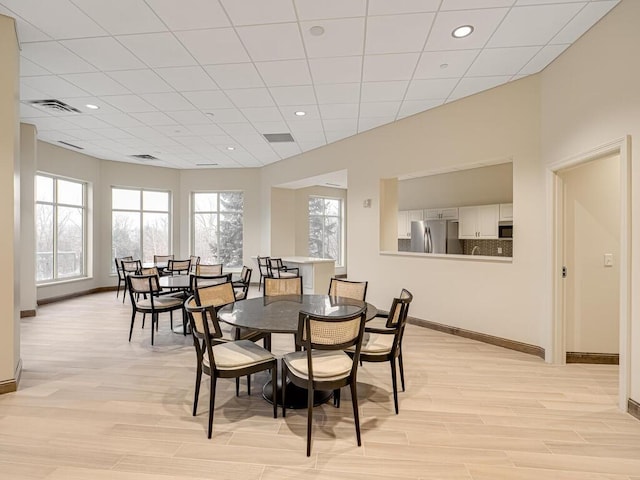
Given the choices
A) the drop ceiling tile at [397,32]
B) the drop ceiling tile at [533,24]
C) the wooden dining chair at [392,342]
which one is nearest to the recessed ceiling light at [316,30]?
the drop ceiling tile at [397,32]

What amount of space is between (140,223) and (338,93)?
23.6ft

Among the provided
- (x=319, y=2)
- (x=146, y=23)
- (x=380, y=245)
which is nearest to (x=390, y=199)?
(x=380, y=245)

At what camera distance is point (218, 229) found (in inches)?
392

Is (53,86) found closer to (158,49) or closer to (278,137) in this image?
(158,49)

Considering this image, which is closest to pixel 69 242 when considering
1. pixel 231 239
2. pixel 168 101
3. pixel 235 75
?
pixel 231 239

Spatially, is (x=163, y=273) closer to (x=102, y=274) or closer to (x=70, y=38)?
(x=102, y=274)

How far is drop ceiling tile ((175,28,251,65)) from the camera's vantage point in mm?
3188

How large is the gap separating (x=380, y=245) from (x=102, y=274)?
715 cm

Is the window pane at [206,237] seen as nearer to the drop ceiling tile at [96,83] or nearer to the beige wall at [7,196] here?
the drop ceiling tile at [96,83]

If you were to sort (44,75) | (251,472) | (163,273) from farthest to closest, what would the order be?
(163,273) < (44,75) < (251,472)

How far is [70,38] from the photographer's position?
329 centimetres

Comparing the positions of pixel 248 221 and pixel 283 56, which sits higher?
pixel 283 56

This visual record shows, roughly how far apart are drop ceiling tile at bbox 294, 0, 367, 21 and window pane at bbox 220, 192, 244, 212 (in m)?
7.33

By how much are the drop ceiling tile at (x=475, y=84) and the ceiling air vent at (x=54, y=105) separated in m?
5.51
